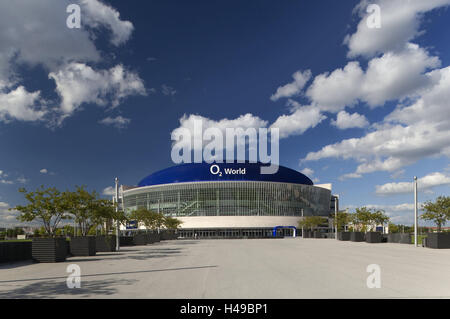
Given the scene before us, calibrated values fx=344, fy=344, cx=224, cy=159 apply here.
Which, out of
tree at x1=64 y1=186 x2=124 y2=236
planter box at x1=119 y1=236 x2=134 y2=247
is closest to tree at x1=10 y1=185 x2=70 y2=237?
tree at x1=64 y1=186 x2=124 y2=236

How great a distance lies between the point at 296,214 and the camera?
11175 cm

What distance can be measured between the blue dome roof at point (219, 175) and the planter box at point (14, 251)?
86247 mm

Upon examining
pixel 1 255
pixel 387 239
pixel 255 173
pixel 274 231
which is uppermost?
pixel 255 173

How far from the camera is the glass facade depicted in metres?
106

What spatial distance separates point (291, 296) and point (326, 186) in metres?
133

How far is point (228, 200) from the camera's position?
106 meters

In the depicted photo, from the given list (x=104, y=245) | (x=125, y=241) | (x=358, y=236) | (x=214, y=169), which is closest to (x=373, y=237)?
(x=358, y=236)

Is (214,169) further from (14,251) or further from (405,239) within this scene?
(14,251)

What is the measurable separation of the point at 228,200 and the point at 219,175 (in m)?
8.42

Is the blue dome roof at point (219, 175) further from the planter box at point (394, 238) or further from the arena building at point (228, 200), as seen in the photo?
the planter box at point (394, 238)

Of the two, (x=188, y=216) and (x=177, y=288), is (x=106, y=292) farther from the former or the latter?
(x=188, y=216)
